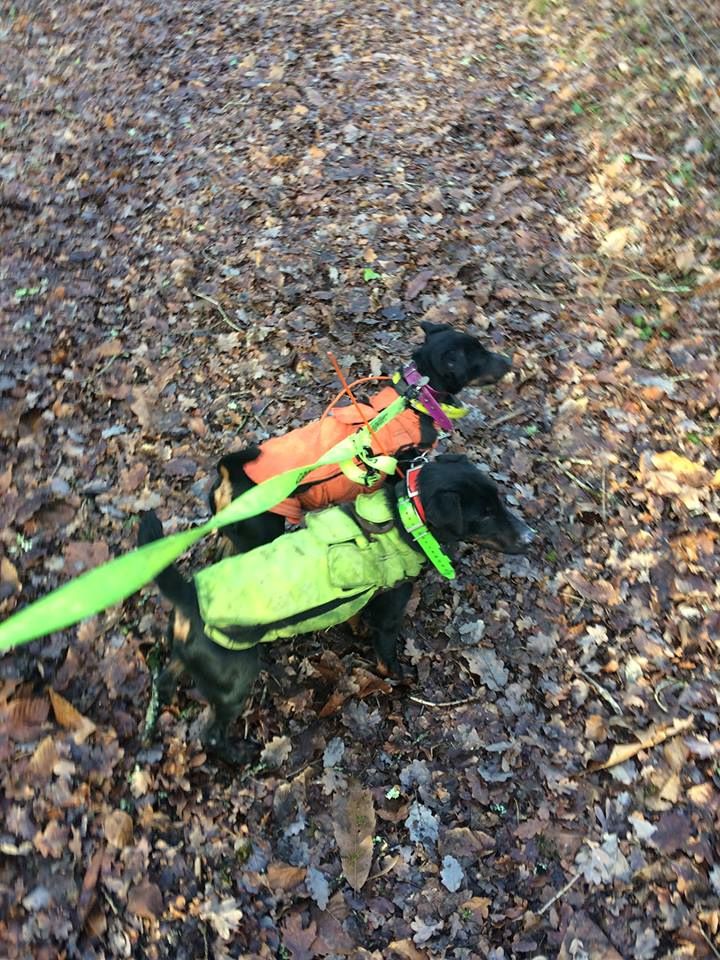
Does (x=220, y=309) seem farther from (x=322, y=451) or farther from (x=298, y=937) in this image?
(x=298, y=937)

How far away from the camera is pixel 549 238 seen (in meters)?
6.81

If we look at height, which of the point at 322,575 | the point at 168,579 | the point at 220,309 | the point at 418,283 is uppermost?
the point at 168,579

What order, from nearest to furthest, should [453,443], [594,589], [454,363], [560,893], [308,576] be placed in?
[560,893], [308,576], [594,589], [454,363], [453,443]

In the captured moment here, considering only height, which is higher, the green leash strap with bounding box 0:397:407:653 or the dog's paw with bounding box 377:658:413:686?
the green leash strap with bounding box 0:397:407:653

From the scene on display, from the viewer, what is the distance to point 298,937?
329cm

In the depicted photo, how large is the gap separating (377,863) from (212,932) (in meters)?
0.89

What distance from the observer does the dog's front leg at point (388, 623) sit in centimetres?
405

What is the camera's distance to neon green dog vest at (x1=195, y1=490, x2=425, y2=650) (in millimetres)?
3346

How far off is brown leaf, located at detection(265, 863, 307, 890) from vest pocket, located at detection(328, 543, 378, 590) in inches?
59.3

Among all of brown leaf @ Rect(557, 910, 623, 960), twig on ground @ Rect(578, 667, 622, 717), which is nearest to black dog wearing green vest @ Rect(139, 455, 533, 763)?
twig on ground @ Rect(578, 667, 622, 717)

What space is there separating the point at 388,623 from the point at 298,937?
168 centimetres

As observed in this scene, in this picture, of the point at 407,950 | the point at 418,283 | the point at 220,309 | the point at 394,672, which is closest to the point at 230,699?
the point at 394,672

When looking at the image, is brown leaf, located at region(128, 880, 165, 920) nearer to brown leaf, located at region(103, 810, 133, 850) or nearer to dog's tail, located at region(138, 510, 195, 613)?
brown leaf, located at region(103, 810, 133, 850)

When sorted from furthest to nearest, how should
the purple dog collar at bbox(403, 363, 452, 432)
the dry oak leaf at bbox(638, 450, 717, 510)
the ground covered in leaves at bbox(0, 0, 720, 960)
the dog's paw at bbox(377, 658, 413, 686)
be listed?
the dry oak leaf at bbox(638, 450, 717, 510) → the purple dog collar at bbox(403, 363, 452, 432) → the dog's paw at bbox(377, 658, 413, 686) → the ground covered in leaves at bbox(0, 0, 720, 960)
